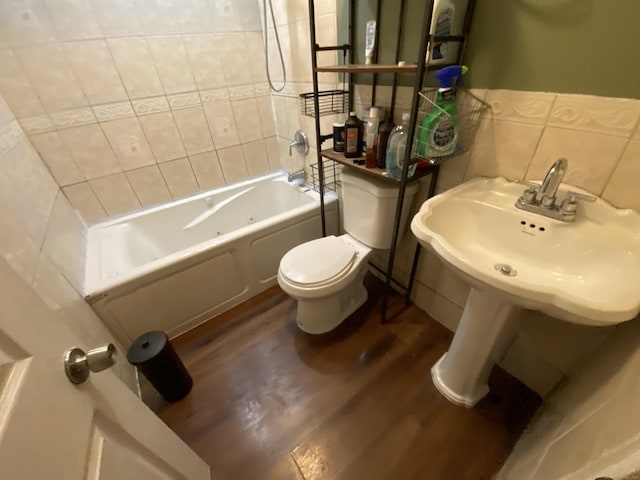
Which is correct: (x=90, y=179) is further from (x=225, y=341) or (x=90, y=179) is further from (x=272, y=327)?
(x=272, y=327)

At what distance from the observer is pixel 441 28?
0.83 m

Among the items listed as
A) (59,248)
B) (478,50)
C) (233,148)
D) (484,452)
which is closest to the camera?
(478,50)

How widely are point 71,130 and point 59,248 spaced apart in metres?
0.74

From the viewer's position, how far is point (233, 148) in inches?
79.3

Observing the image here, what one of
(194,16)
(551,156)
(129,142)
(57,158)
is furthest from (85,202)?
(551,156)

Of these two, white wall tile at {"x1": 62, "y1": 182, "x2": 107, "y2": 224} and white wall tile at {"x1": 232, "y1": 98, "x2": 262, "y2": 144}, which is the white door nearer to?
white wall tile at {"x1": 62, "y1": 182, "x2": 107, "y2": 224}

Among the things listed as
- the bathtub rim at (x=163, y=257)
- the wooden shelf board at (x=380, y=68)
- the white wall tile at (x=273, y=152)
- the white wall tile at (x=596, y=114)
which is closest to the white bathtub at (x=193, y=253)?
the bathtub rim at (x=163, y=257)

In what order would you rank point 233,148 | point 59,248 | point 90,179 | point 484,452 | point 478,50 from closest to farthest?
point 478,50 < point 484,452 < point 59,248 < point 90,179 < point 233,148

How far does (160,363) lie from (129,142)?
4.17 ft

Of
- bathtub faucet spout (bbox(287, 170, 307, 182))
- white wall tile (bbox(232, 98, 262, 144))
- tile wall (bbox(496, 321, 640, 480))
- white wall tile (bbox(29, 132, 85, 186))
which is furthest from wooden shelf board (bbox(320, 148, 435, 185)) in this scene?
white wall tile (bbox(29, 132, 85, 186))

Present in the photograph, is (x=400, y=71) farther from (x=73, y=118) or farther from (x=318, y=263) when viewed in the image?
(x=73, y=118)

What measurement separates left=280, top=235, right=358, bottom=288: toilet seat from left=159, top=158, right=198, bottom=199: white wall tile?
3.37ft

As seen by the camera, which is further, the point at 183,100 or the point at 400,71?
the point at 183,100

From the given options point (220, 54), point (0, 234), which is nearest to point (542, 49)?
point (0, 234)
